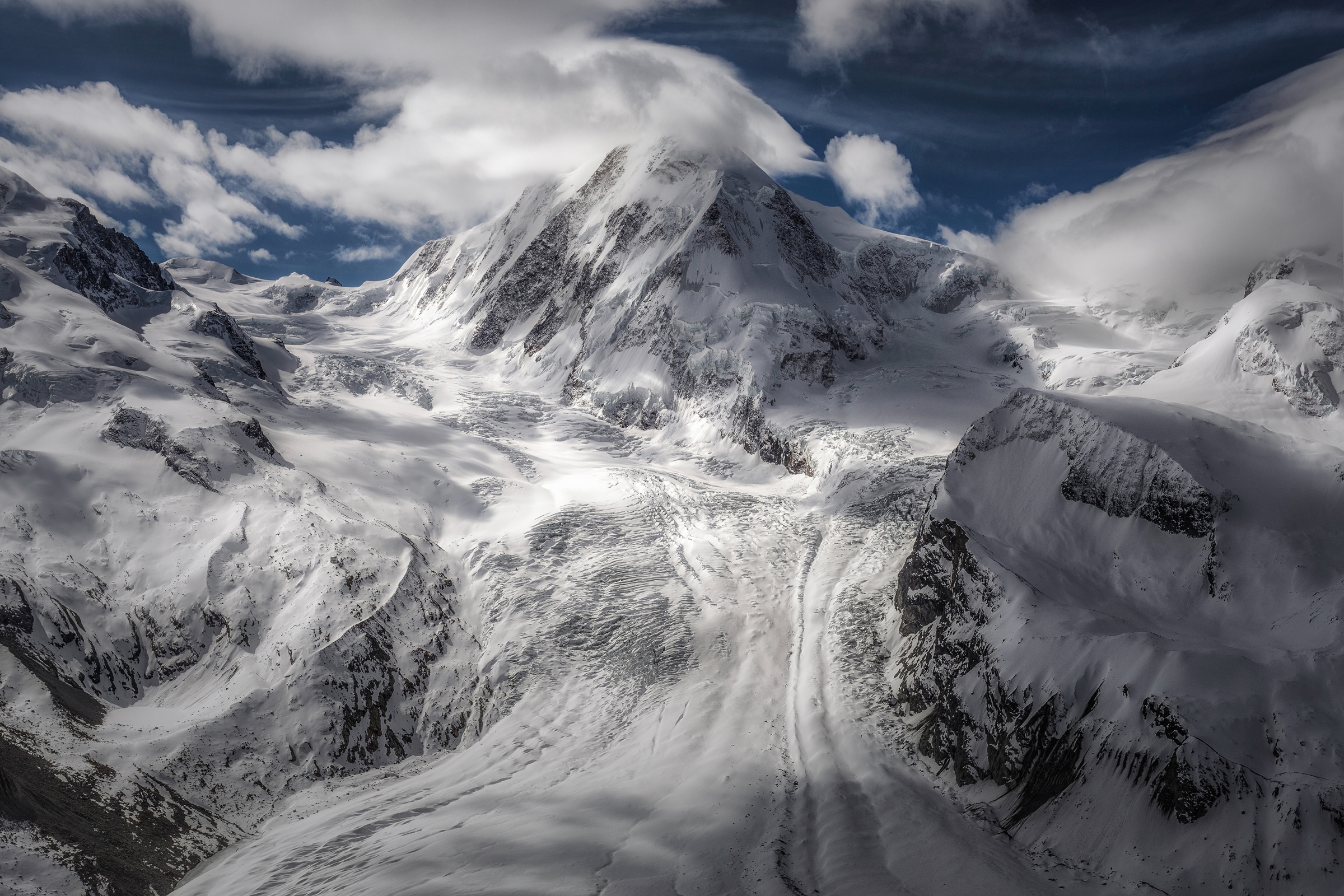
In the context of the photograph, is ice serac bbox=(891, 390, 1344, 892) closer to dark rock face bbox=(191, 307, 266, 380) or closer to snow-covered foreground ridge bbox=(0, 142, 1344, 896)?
snow-covered foreground ridge bbox=(0, 142, 1344, 896)

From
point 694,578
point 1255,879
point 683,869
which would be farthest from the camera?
point 694,578

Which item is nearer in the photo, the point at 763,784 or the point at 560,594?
the point at 763,784

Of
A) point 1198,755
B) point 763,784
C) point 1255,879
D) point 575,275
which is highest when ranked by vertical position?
point 575,275

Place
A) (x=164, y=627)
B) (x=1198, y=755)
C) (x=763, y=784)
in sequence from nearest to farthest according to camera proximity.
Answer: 1. (x=1198, y=755)
2. (x=763, y=784)
3. (x=164, y=627)

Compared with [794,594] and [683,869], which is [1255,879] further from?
[794,594]

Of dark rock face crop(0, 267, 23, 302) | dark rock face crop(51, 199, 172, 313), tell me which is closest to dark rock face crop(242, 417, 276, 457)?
dark rock face crop(0, 267, 23, 302)

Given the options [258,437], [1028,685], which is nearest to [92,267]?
[258,437]

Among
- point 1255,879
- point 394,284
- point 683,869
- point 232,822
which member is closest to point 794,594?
point 683,869

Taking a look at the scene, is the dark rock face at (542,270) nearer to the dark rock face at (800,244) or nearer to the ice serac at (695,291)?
the ice serac at (695,291)
